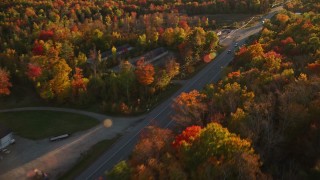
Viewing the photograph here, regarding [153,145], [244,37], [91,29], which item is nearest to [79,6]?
[91,29]

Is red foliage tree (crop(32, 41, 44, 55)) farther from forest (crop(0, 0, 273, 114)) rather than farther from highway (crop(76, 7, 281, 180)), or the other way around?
highway (crop(76, 7, 281, 180))

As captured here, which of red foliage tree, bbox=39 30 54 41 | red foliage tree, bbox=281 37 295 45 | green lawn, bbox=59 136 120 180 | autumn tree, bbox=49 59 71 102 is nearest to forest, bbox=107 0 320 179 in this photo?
green lawn, bbox=59 136 120 180

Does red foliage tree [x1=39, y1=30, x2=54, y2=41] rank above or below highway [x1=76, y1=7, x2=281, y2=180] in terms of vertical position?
above

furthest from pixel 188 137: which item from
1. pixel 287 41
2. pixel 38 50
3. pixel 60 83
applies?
pixel 38 50

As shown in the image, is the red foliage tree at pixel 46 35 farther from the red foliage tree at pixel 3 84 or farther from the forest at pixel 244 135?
the forest at pixel 244 135

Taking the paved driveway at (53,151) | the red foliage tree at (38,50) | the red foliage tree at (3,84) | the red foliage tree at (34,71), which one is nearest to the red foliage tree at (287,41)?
the paved driveway at (53,151)

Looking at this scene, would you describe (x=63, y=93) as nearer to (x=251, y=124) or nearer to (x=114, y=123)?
(x=114, y=123)
